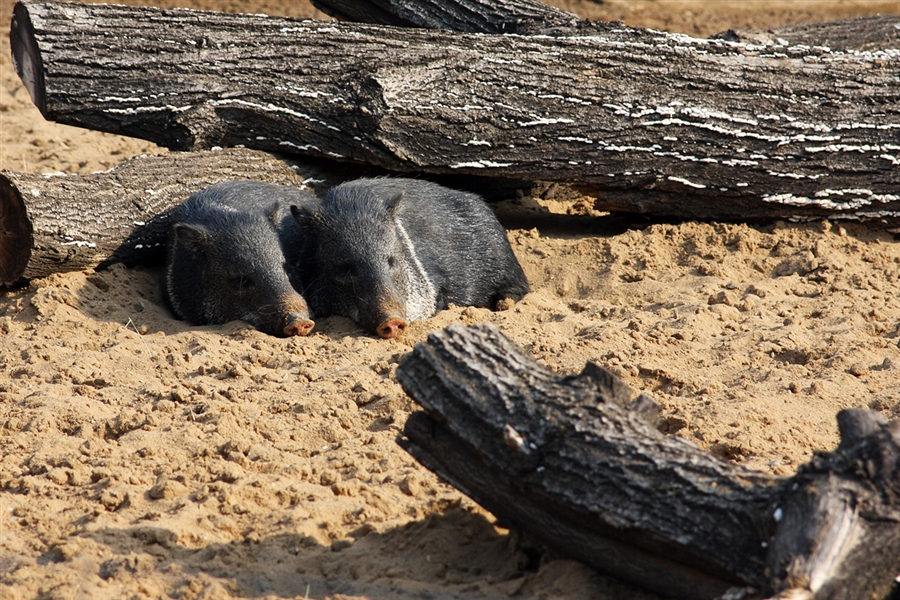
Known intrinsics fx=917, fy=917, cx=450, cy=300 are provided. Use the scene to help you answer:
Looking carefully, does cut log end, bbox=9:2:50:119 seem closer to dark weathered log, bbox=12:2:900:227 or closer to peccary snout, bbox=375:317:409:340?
dark weathered log, bbox=12:2:900:227

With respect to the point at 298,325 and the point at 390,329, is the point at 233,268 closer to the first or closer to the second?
the point at 298,325

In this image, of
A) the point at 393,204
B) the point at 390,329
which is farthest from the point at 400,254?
the point at 390,329

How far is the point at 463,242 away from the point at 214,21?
2.05 m

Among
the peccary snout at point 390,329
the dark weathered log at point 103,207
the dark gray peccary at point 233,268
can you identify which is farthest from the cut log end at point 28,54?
the peccary snout at point 390,329

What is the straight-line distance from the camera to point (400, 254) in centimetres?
530

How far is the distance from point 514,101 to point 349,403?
8.26ft

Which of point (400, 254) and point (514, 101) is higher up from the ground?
point (514, 101)

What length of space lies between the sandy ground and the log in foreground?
219 mm

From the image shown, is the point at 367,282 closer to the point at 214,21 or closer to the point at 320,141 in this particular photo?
the point at 320,141

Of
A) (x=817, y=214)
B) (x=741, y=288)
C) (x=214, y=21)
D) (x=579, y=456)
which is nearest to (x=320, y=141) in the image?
(x=214, y=21)

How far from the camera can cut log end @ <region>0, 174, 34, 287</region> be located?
4.89 meters

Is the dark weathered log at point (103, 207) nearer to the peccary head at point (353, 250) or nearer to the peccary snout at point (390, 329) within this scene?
the peccary head at point (353, 250)

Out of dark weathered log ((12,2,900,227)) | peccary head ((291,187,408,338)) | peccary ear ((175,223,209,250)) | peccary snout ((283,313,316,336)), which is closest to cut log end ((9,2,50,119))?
dark weathered log ((12,2,900,227))

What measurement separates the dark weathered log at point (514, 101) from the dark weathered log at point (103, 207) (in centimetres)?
24
